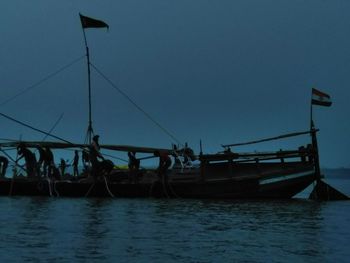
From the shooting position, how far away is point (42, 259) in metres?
12.0

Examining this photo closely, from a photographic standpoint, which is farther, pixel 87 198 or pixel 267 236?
pixel 87 198

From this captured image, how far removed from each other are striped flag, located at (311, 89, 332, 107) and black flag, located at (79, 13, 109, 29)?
446 inches

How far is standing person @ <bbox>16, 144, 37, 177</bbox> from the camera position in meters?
28.6

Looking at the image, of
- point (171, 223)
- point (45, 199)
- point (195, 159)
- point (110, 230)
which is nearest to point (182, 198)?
point (195, 159)

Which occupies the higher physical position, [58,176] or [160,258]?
[58,176]

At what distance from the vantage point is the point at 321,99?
2822 centimetres

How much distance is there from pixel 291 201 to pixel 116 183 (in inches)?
316

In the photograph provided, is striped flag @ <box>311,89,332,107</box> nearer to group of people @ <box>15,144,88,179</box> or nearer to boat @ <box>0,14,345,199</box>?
boat @ <box>0,14,345,199</box>

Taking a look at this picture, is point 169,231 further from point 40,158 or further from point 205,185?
point 40,158

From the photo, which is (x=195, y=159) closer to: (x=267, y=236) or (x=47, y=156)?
(x=47, y=156)

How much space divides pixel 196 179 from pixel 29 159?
26.8ft

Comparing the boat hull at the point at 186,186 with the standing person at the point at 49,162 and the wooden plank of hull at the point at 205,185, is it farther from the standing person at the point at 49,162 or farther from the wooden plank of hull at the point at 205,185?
the standing person at the point at 49,162

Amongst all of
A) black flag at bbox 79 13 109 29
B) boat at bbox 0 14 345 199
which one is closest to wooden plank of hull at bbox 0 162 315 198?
boat at bbox 0 14 345 199

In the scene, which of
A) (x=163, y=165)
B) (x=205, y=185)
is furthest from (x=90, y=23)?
(x=205, y=185)
